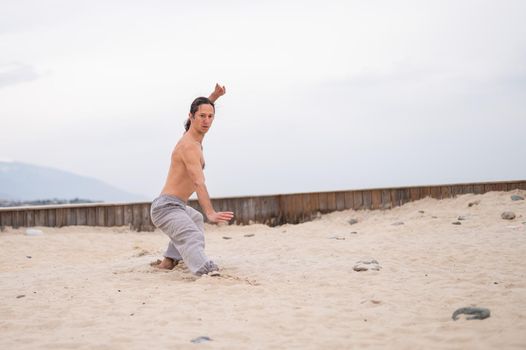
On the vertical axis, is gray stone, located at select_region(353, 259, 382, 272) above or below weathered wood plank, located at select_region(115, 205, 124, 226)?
below

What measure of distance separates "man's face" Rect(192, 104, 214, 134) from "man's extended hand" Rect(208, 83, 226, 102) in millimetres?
311

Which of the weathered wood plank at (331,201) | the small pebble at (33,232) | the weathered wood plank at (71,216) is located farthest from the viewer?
the weathered wood plank at (331,201)

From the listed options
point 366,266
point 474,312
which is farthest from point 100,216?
Result: point 474,312

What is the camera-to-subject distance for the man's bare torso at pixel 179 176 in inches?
234

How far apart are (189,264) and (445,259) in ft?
9.02

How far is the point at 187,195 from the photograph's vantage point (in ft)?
20.2

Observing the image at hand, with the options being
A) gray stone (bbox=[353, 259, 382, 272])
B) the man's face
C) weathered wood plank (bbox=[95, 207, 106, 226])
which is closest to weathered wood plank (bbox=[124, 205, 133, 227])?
weathered wood plank (bbox=[95, 207, 106, 226])

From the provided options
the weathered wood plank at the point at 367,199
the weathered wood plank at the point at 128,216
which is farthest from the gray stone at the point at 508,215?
the weathered wood plank at the point at 128,216

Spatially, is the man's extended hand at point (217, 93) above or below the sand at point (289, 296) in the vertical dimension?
above

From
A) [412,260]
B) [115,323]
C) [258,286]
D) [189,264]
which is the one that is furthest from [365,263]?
[115,323]

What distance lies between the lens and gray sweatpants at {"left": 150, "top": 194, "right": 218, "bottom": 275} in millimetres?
5648

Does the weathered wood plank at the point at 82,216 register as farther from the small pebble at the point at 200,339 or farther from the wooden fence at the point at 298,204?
the small pebble at the point at 200,339

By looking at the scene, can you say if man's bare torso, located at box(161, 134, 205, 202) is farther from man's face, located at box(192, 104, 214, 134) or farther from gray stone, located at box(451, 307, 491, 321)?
gray stone, located at box(451, 307, 491, 321)

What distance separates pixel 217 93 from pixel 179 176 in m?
0.99
